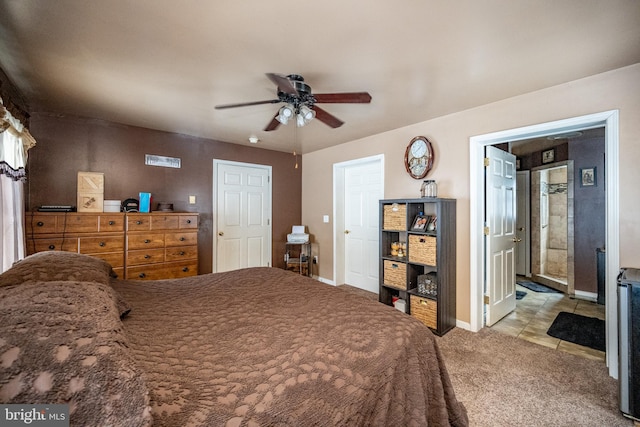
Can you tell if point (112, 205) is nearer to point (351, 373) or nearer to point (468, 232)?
point (351, 373)

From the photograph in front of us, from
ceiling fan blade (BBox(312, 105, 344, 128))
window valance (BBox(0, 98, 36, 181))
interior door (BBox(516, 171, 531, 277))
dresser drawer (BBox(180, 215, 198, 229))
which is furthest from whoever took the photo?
interior door (BBox(516, 171, 531, 277))

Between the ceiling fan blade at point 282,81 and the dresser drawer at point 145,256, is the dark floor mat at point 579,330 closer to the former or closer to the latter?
the ceiling fan blade at point 282,81

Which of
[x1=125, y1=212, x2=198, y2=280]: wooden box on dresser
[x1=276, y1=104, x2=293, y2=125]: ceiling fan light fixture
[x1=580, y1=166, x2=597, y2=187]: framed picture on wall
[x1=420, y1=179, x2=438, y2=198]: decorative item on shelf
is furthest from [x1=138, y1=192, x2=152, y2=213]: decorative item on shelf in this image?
[x1=580, y1=166, x2=597, y2=187]: framed picture on wall

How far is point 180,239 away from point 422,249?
2.91m

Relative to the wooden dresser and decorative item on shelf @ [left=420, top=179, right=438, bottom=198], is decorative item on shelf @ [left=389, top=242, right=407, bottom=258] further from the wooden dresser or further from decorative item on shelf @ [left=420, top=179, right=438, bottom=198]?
the wooden dresser

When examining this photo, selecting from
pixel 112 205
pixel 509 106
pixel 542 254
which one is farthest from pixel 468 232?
pixel 112 205

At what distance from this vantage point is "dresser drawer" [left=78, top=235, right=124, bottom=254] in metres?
2.71

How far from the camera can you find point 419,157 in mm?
3191

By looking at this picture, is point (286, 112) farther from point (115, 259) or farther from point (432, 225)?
point (115, 259)

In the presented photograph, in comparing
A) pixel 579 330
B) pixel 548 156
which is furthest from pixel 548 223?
pixel 579 330

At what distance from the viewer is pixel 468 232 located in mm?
2842

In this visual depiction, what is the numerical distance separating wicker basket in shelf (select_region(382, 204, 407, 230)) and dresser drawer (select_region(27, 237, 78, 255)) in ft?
11.1

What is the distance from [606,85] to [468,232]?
159cm

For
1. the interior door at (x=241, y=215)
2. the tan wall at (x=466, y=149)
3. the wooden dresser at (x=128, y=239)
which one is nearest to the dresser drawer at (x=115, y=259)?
the wooden dresser at (x=128, y=239)
